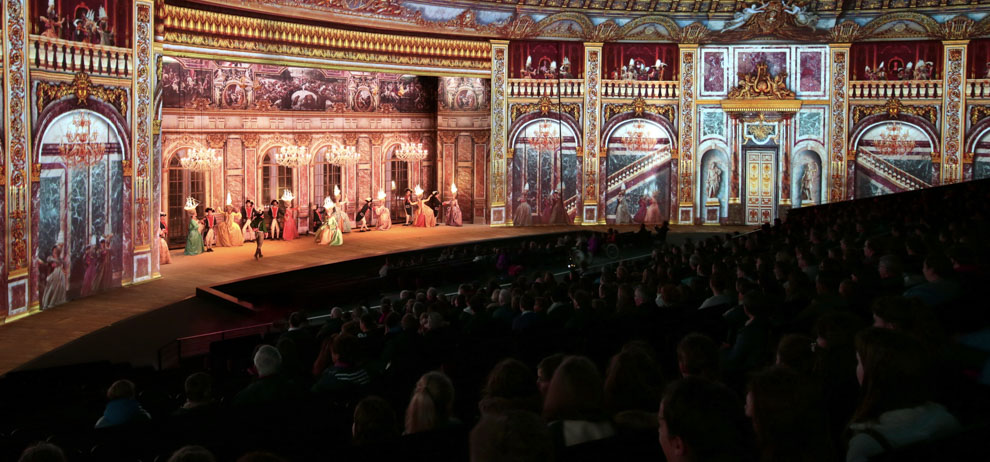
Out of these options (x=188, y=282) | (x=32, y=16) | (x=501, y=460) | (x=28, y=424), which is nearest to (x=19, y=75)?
(x=32, y=16)

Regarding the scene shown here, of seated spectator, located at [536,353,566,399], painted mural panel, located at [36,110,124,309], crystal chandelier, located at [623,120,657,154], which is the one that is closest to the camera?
seated spectator, located at [536,353,566,399]

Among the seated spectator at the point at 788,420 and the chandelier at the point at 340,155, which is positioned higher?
the chandelier at the point at 340,155

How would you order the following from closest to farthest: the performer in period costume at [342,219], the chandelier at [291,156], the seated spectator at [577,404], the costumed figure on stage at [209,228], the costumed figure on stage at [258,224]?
the seated spectator at [577,404] → the costumed figure on stage at [258,224] → the costumed figure on stage at [209,228] → the chandelier at [291,156] → the performer in period costume at [342,219]

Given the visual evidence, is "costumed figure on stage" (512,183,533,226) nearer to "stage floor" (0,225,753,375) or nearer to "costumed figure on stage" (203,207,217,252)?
"stage floor" (0,225,753,375)

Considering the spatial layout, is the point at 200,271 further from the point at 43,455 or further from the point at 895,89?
the point at 895,89

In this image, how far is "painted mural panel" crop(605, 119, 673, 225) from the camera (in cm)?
2930

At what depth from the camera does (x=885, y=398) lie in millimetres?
4031

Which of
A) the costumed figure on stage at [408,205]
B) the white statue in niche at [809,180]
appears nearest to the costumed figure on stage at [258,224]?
the costumed figure on stage at [408,205]

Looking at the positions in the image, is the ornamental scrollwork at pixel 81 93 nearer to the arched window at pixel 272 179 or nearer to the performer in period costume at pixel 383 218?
the arched window at pixel 272 179

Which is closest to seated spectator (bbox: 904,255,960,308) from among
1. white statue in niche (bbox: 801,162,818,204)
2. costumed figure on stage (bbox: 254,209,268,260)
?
costumed figure on stage (bbox: 254,209,268,260)

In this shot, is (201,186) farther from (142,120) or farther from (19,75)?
(19,75)

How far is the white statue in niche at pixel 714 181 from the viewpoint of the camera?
97.3ft

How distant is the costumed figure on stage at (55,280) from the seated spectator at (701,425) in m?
14.6

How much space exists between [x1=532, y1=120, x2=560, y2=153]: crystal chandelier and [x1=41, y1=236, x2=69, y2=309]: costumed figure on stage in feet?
51.1
